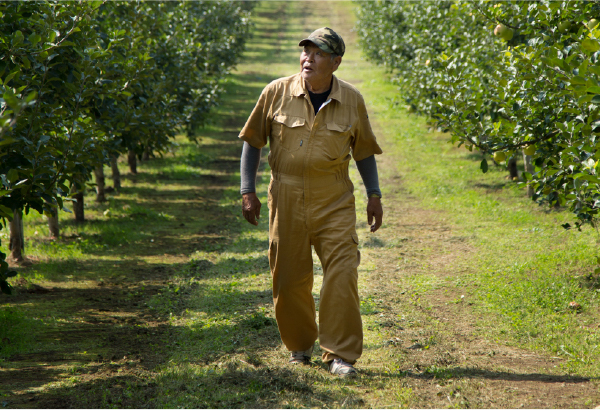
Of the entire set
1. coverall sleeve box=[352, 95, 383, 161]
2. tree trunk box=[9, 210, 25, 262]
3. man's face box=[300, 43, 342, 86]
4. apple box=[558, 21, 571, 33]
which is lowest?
tree trunk box=[9, 210, 25, 262]

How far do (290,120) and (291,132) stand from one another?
0.27ft

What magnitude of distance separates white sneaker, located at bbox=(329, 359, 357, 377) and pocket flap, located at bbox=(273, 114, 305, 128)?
1576 mm

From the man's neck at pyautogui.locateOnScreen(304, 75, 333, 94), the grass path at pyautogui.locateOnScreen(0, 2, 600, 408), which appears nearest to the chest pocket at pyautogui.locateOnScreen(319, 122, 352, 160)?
the man's neck at pyautogui.locateOnScreen(304, 75, 333, 94)

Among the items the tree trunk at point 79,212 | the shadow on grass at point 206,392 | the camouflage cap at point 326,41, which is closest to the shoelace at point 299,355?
the shadow on grass at point 206,392

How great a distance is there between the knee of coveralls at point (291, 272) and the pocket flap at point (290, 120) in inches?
16.0

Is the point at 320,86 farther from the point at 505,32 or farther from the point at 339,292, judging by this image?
the point at 505,32

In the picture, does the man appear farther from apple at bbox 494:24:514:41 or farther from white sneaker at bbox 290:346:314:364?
apple at bbox 494:24:514:41

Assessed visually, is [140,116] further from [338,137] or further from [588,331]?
[588,331]

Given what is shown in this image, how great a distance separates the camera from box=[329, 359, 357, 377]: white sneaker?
383 centimetres

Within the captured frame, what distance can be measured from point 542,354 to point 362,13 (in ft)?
85.0

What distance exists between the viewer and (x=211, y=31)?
1816 cm

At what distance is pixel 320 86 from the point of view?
158 inches

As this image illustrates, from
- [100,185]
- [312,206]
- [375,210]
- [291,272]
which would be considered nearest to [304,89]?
[312,206]

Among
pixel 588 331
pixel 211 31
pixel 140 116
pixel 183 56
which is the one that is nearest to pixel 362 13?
pixel 211 31
